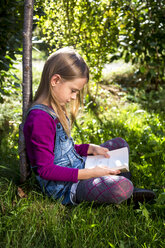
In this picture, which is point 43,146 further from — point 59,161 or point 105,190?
point 105,190

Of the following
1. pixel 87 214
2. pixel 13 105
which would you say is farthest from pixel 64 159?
pixel 13 105

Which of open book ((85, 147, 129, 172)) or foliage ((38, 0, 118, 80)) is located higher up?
foliage ((38, 0, 118, 80))

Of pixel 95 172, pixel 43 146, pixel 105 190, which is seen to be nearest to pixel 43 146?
pixel 43 146

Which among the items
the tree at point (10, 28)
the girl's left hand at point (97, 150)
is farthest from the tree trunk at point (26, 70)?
the girl's left hand at point (97, 150)

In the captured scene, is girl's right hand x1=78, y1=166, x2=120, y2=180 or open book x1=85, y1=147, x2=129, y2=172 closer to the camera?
girl's right hand x1=78, y1=166, x2=120, y2=180

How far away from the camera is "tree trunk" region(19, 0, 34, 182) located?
5.78 feet

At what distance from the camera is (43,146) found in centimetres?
164

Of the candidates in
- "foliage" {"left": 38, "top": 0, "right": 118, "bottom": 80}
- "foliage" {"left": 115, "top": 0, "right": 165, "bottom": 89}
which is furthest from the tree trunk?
"foliage" {"left": 115, "top": 0, "right": 165, "bottom": 89}

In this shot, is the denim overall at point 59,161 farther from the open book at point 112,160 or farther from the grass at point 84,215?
the open book at point 112,160

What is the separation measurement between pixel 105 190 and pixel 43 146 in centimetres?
50

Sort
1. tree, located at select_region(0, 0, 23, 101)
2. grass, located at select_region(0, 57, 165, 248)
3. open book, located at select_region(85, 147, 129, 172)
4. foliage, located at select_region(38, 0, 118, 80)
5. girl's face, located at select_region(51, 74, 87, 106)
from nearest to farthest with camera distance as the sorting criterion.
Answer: grass, located at select_region(0, 57, 165, 248), girl's face, located at select_region(51, 74, 87, 106), open book, located at select_region(85, 147, 129, 172), tree, located at select_region(0, 0, 23, 101), foliage, located at select_region(38, 0, 118, 80)

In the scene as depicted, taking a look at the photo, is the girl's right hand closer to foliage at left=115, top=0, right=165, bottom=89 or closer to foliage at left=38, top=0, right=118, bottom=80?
foliage at left=38, top=0, right=118, bottom=80

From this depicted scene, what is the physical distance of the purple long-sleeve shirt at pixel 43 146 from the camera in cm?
163

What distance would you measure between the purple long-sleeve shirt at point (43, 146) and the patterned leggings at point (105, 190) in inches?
4.2
